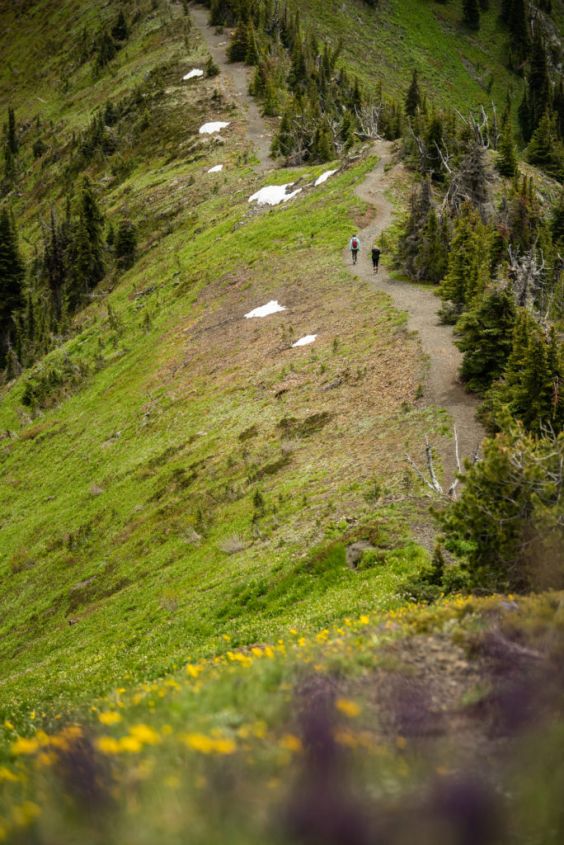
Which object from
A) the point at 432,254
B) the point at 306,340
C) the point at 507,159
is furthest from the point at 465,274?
the point at 507,159

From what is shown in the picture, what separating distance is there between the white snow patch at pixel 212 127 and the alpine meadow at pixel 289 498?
0.51 metres

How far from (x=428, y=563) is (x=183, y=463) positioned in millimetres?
13850

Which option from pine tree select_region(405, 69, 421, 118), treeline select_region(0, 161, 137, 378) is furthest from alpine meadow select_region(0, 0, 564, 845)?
pine tree select_region(405, 69, 421, 118)

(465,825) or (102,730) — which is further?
(102,730)

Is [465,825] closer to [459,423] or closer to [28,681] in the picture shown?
[28,681]

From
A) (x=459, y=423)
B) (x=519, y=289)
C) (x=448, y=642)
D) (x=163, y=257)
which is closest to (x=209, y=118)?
(x=163, y=257)

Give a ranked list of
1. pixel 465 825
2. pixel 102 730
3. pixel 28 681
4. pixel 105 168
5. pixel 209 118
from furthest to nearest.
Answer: pixel 105 168
pixel 209 118
pixel 28 681
pixel 102 730
pixel 465 825

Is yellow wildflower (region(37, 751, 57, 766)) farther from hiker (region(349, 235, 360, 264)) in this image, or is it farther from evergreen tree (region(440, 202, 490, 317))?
hiker (region(349, 235, 360, 264))

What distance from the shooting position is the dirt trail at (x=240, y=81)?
237 feet

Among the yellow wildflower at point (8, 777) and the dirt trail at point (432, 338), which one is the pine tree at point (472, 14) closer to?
the dirt trail at point (432, 338)

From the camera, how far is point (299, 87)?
9312cm

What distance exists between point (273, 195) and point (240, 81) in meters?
44.7

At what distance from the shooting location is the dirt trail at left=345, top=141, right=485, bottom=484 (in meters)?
19.8

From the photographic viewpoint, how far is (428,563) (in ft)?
46.1
